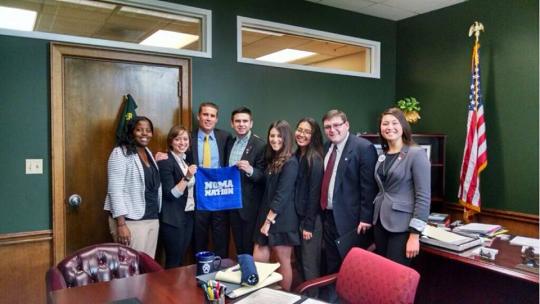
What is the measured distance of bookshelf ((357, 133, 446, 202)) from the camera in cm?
415

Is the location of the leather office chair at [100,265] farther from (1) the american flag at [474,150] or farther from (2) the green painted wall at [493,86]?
(2) the green painted wall at [493,86]

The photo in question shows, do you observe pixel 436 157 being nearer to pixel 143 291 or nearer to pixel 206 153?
pixel 206 153

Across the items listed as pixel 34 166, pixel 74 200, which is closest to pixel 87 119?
pixel 34 166

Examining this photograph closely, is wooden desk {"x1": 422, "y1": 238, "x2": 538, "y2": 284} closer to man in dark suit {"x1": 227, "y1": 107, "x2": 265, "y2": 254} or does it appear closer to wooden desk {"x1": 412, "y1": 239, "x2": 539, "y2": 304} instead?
wooden desk {"x1": 412, "y1": 239, "x2": 539, "y2": 304}

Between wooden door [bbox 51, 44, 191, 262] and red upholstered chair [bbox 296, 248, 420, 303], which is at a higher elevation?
wooden door [bbox 51, 44, 191, 262]

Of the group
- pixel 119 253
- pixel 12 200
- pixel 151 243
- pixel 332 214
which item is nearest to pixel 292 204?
pixel 332 214

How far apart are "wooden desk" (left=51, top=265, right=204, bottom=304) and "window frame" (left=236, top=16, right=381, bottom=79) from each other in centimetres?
245

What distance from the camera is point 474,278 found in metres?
2.65

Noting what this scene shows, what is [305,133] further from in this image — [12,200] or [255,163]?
[12,200]

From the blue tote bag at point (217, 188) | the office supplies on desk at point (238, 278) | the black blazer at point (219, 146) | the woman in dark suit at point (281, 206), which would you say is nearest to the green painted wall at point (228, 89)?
the black blazer at point (219, 146)

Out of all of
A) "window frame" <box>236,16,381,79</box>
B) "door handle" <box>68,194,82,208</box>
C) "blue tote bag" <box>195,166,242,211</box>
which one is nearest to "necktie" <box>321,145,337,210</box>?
"blue tote bag" <box>195,166,242,211</box>

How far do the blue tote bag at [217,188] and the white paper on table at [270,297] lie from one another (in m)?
1.43

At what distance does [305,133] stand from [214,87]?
3.84 ft

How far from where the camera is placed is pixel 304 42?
14.8 ft
